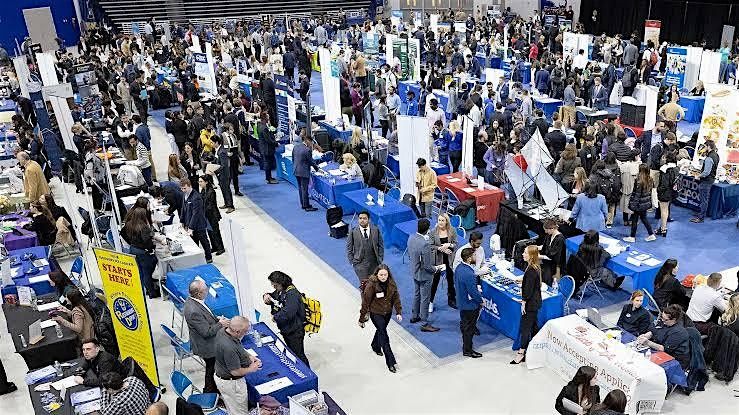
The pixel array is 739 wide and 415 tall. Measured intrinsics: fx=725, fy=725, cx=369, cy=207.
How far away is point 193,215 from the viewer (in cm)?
977

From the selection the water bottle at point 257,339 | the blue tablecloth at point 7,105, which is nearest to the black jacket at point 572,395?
the water bottle at point 257,339

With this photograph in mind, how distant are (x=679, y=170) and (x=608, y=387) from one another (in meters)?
6.01

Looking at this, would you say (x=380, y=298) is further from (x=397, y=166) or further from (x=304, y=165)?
(x=397, y=166)

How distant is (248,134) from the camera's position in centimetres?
1492

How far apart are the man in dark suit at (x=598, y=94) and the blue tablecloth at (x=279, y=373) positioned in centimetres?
1291

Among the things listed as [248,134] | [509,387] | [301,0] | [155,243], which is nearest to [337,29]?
[301,0]

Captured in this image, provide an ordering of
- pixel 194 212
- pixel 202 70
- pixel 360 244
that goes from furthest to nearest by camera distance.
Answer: pixel 202 70, pixel 194 212, pixel 360 244

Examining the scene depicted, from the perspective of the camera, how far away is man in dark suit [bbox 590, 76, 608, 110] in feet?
56.9

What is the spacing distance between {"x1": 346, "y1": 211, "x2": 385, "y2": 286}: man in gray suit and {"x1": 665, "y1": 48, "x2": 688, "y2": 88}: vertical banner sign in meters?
13.7

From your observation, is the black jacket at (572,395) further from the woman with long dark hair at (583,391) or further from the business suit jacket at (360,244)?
the business suit jacket at (360,244)

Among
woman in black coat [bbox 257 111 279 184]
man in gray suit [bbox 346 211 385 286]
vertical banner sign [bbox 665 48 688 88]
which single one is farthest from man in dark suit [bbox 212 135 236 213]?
vertical banner sign [bbox 665 48 688 88]

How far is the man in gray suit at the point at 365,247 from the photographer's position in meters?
8.23

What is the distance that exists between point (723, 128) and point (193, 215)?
27.6 ft

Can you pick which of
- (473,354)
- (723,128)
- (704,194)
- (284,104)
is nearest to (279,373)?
(473,354)
